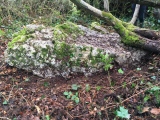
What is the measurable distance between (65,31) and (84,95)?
4.45 ft

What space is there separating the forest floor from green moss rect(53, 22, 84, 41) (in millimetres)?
689

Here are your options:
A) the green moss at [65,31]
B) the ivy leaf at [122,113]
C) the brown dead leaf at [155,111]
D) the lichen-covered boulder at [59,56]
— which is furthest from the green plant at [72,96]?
the green moss at [65,31]

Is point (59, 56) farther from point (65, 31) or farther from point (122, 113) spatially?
point (122, 113)

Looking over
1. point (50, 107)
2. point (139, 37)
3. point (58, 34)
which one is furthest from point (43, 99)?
point (139, 37)

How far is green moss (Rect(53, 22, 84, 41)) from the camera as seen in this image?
325cm

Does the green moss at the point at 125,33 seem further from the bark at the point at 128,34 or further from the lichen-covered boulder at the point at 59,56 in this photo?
the lichen-covered boulder at the point at 59,56

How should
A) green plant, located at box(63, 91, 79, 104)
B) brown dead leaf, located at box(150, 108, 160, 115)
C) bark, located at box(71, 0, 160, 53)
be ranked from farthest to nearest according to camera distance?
bark, located at box(71, 0, 160, 53) → green plant, located at box(63, 91, 79, 104) → brown dead leaf, located at box(150, 108, 160, 115)

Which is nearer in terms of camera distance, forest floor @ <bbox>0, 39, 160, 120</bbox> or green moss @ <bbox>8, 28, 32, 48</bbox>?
forest floor @ <bbox>0, 39, 160, 120</bbox>

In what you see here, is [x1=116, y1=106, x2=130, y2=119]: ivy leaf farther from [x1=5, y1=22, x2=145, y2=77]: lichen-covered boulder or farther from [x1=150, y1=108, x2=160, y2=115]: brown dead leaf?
[x1=5, y1=22, x2=145, y2=77]: lichen-covered boulder

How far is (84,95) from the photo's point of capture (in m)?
2.56

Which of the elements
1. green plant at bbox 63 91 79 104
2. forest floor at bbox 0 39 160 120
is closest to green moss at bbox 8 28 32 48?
forest floor at bbox 0 39 160 120

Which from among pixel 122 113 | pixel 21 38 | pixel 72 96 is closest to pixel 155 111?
pixel 122 113

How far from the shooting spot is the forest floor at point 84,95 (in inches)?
91.0

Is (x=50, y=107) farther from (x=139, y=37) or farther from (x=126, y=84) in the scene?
(x=139, y=37)
